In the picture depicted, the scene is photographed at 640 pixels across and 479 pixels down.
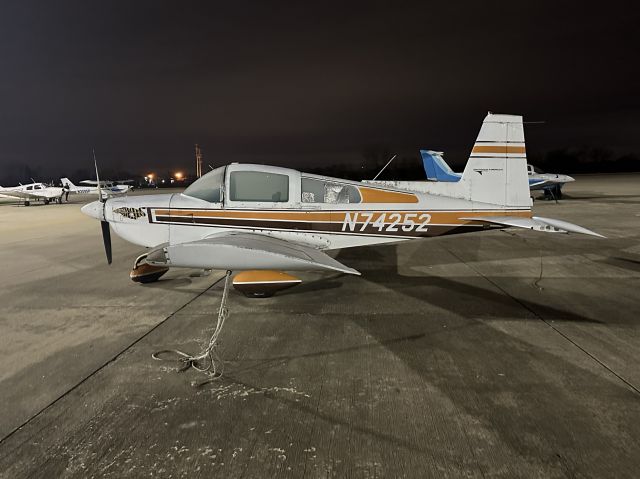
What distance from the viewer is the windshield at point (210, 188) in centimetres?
521

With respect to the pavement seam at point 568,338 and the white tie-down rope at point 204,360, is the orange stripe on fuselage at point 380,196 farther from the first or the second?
the white tie-down rope at point 204,360

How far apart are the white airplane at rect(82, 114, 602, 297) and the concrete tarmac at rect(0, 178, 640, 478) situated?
0.95 metres

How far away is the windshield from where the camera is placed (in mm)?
5207

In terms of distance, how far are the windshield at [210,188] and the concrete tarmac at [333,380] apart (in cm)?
154

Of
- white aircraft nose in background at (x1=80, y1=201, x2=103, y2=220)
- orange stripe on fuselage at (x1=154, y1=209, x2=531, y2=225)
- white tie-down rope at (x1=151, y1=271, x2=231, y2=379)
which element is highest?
white aircraft nose in background at (x1=80, y1=201, x2=103, y2=220)

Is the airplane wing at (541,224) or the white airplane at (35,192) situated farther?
the white airplane at (35,192)

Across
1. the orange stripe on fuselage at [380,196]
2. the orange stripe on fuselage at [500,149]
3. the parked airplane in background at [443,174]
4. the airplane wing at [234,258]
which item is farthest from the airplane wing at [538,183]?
the airplane wing at [234,258]

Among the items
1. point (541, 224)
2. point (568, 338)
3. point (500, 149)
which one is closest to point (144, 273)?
point (568, 338)

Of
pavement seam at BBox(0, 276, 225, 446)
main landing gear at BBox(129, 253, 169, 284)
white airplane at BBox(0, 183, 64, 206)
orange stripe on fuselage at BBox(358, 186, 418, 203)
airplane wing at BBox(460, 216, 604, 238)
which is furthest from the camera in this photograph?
white airplane at BBox(0, 183, 64, 206)

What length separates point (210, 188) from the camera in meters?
5.26

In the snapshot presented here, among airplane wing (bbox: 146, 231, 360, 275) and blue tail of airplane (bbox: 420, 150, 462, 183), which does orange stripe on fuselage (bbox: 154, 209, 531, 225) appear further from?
blue tail of airplane (bbox: 420, 150, 462, 183)

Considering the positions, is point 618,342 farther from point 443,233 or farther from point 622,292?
point 443,233

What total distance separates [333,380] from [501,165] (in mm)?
4714

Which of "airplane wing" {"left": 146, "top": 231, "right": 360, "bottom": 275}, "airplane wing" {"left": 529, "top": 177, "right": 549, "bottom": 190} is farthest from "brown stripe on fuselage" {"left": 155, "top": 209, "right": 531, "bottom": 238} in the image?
"airplane wing" {"left": 529, "top": 177, "right": 549, "bottom": 190}
